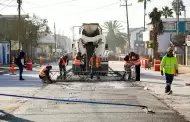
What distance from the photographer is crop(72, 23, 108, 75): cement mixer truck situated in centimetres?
2888

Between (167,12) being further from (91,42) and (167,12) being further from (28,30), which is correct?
(91,42)

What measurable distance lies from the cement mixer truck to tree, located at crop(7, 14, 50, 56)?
87.5ft

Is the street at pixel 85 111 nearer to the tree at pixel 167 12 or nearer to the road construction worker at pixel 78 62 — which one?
the road construction worker at pixel 78 62

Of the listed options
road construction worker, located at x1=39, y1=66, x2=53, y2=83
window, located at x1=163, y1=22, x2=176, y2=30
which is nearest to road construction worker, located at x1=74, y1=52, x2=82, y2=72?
road construction worker, located at x1=39, y1=66, x2=53, y2=83

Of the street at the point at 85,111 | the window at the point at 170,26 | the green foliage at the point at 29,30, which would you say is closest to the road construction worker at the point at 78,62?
the street at the point at 85,111

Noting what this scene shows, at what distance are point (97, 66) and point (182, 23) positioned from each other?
164 ft

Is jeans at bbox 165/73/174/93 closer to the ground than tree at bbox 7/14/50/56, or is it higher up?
closer to the ground

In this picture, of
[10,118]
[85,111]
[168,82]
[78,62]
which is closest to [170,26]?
[78,62]

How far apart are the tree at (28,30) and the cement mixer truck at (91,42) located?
26684mm

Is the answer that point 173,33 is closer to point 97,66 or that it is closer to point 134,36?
point 97,66

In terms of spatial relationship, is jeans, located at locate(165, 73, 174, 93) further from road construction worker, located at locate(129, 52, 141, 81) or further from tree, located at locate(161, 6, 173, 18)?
tree, located at locate(161, 6, 173, 18)

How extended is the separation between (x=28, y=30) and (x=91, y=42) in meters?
33.1

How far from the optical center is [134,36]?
140 metres

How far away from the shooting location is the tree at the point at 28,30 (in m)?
56.4
